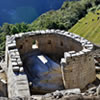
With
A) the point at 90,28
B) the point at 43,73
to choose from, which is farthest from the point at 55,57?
the point at 90,28

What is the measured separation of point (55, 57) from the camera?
21172mm

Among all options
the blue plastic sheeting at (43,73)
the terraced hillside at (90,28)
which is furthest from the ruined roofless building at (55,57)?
the terraced hillside at (90,28)

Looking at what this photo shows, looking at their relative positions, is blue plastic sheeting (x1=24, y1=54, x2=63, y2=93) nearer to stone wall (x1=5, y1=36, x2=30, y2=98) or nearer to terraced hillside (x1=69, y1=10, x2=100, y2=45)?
stone wall (x1=5, y1=36, x2=30, y2=98)

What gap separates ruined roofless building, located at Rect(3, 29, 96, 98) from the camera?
14.4 meters

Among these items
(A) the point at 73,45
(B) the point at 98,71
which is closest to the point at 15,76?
(A) the point at 73,45

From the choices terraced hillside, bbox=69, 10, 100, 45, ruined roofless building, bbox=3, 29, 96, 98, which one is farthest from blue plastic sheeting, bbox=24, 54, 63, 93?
terraced hillside, bbox=69, 10, 100, 45

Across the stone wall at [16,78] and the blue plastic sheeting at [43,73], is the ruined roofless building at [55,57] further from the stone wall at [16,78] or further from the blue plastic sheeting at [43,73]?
the blue plastic sheeting at [43,73]

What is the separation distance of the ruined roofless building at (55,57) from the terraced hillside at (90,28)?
2579cm

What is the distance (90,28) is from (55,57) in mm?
35370

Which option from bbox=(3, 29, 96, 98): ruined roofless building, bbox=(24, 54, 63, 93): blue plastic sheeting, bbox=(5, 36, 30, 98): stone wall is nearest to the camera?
bbox=(5, 36, 30, 98): stone wall

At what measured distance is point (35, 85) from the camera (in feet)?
57.2

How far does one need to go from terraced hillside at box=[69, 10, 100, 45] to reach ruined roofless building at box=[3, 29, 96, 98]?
2579cm

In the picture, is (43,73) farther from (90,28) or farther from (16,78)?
(90,28)

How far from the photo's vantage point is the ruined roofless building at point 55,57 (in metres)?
14.4
